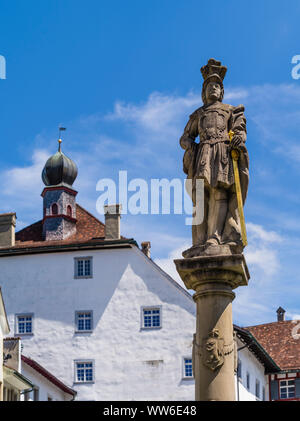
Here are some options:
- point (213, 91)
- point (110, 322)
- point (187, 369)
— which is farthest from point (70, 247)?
point (213, 91)

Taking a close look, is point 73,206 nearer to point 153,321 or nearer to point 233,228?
point 153,321

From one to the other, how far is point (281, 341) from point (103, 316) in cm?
1853

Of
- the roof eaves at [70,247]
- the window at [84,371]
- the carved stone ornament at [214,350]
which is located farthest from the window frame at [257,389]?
the carved stone ornament at [214,350]

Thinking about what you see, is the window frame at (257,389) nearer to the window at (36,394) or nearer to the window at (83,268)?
the window at (83,268)

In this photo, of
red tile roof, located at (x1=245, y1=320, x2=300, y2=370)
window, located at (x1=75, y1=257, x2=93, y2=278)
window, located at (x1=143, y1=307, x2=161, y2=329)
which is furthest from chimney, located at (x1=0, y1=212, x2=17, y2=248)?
red tile roof, located at (x1=245, y1=320, x2=300, y2=370)

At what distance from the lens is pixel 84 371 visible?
5312 cm

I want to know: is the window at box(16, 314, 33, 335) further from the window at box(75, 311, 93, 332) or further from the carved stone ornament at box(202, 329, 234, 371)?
the carved stone ornament at box(202, 329, 234, 371)

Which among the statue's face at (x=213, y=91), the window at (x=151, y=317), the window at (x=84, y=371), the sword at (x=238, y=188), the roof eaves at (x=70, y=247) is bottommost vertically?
the sword at (x=238, y=188)

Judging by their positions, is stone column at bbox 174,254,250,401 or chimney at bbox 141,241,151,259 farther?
chimney at bbox 141,241,151,259

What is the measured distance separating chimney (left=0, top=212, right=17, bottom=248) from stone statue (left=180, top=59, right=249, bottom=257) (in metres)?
44.6

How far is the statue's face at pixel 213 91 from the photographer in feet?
48.5

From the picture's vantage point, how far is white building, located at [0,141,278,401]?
2056 inches

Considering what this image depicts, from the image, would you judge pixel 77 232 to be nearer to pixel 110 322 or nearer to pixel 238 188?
pixel 110 322

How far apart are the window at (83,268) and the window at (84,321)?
2.17m
